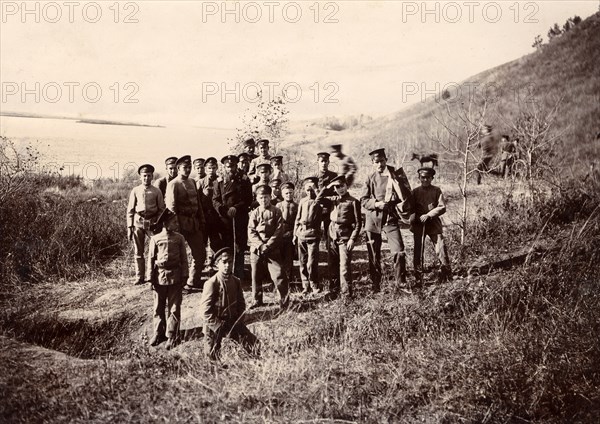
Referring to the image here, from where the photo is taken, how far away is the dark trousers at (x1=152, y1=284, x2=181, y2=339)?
21.7ft

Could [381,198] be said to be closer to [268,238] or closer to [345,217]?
[345,217]

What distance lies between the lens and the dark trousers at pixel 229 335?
568 centimetres

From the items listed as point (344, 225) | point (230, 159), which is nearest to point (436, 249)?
point (344, 225)

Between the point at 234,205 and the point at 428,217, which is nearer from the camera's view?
the point at 428,217

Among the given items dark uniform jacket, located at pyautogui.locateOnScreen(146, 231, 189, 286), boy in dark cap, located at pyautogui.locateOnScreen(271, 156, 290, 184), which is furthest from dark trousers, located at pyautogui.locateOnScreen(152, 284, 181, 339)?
boy in dark cap, located at pyautogui.locateOnScreen(271, 156, 290, 184)

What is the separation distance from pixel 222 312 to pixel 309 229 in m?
2.08

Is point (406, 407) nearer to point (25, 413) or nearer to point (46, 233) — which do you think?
point (25, 413)

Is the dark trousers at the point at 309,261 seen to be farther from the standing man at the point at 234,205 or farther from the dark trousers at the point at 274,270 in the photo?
the standing man at the point at 234,205

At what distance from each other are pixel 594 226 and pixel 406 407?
5.57m

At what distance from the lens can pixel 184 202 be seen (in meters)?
7.62

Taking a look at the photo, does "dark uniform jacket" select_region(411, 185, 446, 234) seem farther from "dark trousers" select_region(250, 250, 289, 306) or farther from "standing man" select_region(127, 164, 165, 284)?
"standing man" select_region(127, 164, 165, 284)

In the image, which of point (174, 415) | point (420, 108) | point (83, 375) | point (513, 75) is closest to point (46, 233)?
point (83, 375)

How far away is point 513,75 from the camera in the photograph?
2722cm

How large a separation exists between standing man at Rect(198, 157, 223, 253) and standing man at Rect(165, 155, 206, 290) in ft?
0.61
